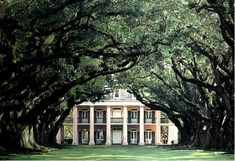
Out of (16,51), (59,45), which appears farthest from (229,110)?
(16,51)

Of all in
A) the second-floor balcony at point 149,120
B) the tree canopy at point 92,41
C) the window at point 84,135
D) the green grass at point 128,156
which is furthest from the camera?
the second-floor balcony at point 149,120

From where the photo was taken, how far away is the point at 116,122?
304 ft

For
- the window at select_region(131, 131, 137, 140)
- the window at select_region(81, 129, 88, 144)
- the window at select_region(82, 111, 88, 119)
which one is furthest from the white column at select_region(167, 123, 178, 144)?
the window at select_region(82, 111, 88, 119)

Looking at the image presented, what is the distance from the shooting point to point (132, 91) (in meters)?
49.2

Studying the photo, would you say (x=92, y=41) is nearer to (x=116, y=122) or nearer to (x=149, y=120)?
(x=116, y=122)

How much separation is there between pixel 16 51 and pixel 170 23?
720 centimetres

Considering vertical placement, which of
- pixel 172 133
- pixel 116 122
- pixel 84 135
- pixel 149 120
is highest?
pixel 149 120

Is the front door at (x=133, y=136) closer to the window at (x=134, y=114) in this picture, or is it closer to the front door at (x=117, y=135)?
the front door at (x=117, y=135)

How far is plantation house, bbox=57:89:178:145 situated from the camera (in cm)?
9144

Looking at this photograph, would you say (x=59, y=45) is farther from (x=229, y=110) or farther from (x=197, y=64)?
(x=197, y=64)

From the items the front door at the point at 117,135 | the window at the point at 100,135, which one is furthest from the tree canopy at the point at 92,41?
the front door at the point at 117,135

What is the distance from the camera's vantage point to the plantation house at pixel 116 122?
9144 centimetres

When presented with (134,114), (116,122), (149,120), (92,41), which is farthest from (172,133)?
(92,41)

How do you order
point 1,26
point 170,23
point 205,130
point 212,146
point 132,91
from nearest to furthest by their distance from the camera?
point 1,26 < point 170,23 < point 212,146 < point 205,130 < point 132,91
